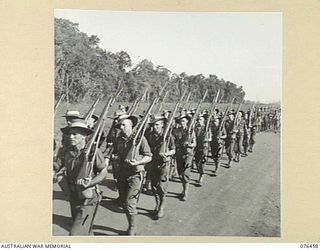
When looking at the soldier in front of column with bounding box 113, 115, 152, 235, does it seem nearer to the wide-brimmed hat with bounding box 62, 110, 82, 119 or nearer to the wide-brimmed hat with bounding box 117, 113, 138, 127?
the wide-brimmed hat with bounding box 117, 113, 138, 127

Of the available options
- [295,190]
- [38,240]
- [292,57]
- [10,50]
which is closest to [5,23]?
[10,50]

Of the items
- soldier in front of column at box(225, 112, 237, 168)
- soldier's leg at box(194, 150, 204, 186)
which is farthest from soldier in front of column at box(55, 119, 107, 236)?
soldier in front of column at box(225, 112, 237, 168)

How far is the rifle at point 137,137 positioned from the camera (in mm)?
1467

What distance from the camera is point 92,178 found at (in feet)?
4.71

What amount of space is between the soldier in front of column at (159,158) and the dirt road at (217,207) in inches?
1.1

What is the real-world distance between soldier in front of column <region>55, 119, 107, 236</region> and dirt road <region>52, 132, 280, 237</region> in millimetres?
26

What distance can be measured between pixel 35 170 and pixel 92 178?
19 cm

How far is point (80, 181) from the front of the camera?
1.43 meters

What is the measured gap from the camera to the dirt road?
57.1 inches

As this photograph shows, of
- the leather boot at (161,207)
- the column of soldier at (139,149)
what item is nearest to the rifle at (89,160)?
the column of soldier at (139,149)

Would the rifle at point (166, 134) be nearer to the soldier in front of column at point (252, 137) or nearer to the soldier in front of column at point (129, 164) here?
the soldier in front of column at point (129, 164)

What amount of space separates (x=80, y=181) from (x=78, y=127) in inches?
6.8

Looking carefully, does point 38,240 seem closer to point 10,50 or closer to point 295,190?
point 10,50

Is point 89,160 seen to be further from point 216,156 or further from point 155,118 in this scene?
point 216,156
